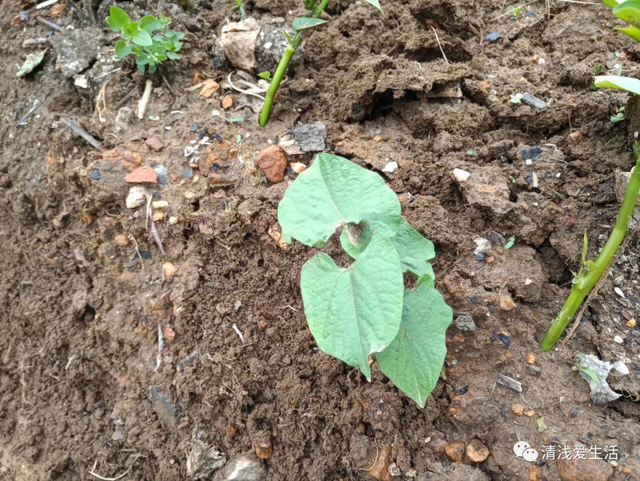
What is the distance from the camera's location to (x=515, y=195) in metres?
1.33

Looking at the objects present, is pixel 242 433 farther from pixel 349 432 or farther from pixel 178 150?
pixel 178 150

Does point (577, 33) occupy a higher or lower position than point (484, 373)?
higher

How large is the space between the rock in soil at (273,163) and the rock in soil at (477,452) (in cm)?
90

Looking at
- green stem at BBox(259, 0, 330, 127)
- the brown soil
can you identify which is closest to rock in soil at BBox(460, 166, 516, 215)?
the brown soil

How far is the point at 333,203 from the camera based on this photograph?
1.00 metres

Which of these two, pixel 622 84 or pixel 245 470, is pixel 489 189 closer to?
pixel 622 84

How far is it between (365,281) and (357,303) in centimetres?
5

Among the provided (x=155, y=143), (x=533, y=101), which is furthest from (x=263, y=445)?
(x=533, y=101)

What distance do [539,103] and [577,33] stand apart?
0.33m

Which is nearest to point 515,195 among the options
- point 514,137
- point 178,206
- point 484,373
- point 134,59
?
point 514,137

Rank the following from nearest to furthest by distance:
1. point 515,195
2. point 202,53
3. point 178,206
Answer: point 515,195 < point 178,206 < point 202,53

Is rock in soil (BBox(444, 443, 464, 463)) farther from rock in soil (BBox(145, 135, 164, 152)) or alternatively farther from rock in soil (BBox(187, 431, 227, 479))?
rock in soil (BBox(145, 135, 164, 152))

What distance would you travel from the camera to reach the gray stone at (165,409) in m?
1.33

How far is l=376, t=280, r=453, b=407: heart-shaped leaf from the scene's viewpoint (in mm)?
938
